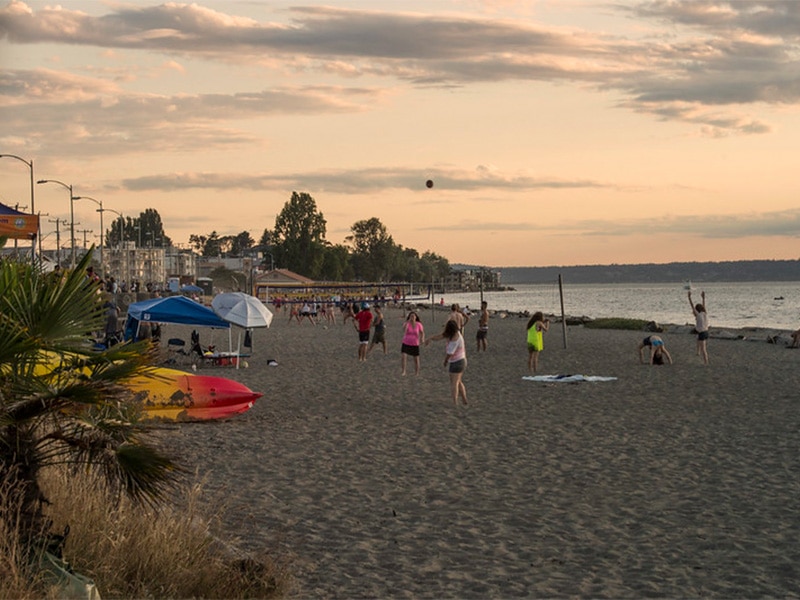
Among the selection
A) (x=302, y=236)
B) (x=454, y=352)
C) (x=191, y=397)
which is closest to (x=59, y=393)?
(x=191, y=397)

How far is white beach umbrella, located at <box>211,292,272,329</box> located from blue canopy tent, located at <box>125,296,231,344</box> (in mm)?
547

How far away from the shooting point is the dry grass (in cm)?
724

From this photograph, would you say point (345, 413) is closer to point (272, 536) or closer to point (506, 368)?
point (272, 536)

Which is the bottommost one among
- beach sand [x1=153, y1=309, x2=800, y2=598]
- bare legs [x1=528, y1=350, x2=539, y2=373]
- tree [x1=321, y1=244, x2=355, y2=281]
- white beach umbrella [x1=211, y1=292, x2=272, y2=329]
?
beach sand [x1=153, y1=309, x2=800, y2=598]

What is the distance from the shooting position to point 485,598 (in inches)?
309

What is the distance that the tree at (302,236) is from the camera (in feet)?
555

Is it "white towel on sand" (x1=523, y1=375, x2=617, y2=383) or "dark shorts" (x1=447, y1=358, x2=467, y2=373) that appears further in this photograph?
"white towel on sand" (x1=523, y1=375, x2=617, y2=383)

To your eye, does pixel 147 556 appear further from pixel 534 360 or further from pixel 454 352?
pixel 534 360

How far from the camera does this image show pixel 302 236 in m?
170

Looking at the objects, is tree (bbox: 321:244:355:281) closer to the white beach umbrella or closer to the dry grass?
the white beach umbrella

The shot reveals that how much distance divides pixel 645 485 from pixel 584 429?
4.49m

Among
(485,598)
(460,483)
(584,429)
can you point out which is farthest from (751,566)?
(584,429)

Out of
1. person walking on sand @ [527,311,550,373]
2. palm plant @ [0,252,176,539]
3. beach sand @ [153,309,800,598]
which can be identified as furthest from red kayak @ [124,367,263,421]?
person walking on sand @ [527,311,550,373]

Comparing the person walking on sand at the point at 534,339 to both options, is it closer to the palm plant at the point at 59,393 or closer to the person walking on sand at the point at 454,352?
the person walking on sand at the point at 454,352
